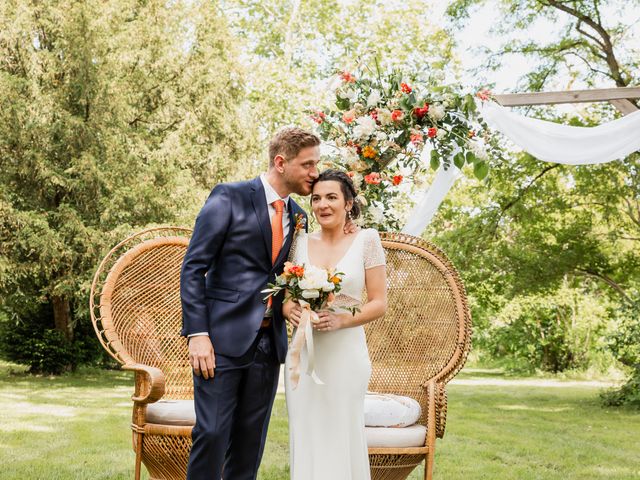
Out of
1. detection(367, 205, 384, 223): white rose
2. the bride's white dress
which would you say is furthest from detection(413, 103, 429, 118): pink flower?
the bride's white dress

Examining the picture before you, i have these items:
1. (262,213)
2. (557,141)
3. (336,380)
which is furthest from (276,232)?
(557,141)

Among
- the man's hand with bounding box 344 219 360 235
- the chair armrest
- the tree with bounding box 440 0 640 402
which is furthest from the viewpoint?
the tree with bounding box 440 0 640 402

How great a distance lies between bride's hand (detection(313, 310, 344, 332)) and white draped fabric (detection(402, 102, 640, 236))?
3.23m

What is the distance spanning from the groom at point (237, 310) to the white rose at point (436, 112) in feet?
5.05

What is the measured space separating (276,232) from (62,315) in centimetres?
A: 1036

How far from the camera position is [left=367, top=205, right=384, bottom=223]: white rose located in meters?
4.42

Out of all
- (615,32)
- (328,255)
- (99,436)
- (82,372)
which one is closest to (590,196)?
(615,32)

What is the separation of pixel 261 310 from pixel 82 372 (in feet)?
35.9

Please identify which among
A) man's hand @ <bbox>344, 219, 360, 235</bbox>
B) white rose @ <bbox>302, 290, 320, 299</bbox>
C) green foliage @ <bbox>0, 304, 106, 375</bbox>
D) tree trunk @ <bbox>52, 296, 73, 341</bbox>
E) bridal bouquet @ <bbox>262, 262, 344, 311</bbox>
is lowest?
green foliage @ <bbox>0, 304, 106, 375</bbox>

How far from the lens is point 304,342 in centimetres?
309

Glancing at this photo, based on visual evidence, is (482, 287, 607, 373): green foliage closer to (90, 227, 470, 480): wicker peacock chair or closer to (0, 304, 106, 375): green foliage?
(0, 304, 106, 375): green foliage

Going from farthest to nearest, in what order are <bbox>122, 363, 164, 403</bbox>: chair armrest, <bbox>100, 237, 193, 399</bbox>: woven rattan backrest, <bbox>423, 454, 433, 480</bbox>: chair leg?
1. <bbox>100, 237, 193, 399</bbox>: woven rattan backrest
2. <bbox>423, 454, 433, 480</bbox>: chair leg
3. <bbox>122, 363, 164, 403</bbox>: chair armrest

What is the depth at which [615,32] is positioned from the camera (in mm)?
10156

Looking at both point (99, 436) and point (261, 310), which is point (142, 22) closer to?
point (99, 436)
